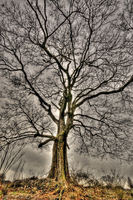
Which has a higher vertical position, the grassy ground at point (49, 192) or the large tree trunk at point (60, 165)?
the large tree trunk at point (60, 165)

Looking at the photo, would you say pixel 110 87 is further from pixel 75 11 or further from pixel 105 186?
pixel 105 186

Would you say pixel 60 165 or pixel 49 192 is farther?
pixel 60 165

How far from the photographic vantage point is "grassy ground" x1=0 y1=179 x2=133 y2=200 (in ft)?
11.2

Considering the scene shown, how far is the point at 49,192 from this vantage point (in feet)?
12.6

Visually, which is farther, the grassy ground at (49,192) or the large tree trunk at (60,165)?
the large tree trunk at (60,165)

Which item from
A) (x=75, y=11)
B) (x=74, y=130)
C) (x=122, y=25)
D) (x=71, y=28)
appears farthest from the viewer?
(x=74, y=130)

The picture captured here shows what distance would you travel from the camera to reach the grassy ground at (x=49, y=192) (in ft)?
11.2

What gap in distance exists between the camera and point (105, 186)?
5.47 metres

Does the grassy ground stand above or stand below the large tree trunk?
below

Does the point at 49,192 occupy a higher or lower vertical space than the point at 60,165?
lower

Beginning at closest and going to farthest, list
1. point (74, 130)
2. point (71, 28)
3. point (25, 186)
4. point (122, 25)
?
1. point (25, 186)
2. point (122, 25)
3. point (71, 28)
4. point (74, 130)

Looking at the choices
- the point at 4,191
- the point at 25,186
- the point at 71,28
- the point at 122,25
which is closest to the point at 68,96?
the point at 71,28

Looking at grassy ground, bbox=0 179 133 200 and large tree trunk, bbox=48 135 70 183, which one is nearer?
grassy ground, bbox=0 179 133 200

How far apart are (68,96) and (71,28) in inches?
154
